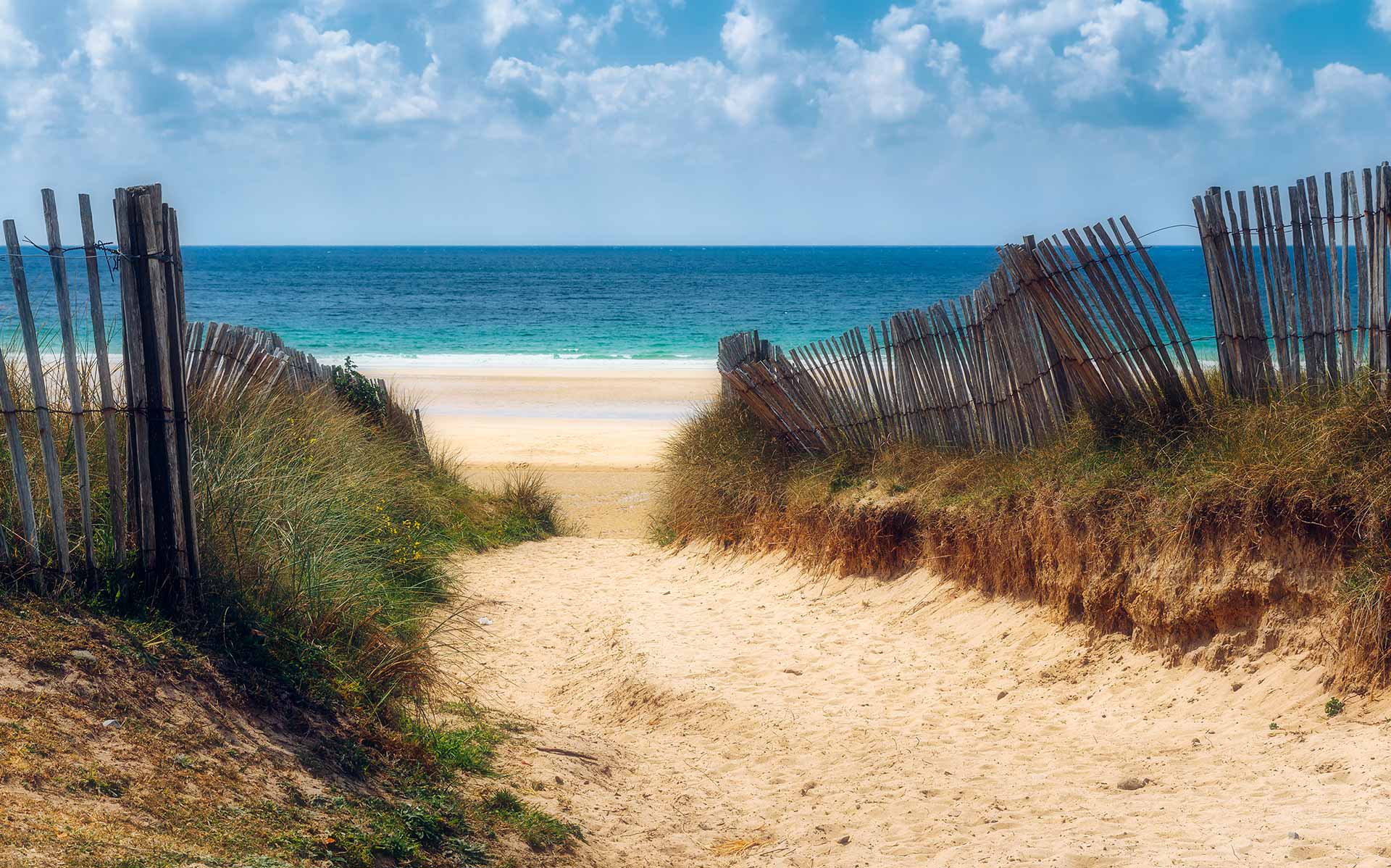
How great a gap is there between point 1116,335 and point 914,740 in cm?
282

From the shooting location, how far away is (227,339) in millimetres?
8141

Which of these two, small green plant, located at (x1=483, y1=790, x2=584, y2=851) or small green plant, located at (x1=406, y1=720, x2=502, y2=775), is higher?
small green plant, located at (x1=406, y1=720, x2=502, y2=775)

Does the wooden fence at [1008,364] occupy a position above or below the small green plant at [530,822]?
above

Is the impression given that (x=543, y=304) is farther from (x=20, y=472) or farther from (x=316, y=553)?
(x=20, y=472)

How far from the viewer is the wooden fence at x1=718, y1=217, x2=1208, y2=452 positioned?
633 centimetres

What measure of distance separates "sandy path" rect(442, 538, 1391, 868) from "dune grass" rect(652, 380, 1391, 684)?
372mm

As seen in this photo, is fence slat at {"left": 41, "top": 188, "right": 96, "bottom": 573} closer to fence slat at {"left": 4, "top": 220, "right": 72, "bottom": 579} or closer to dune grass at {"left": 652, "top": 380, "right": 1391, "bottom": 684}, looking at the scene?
fence slat at {"left": 4, "top": 220, "right": 72, "bottom": 579}

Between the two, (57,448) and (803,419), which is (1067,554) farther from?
(57,448)

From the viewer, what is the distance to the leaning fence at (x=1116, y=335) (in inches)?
219

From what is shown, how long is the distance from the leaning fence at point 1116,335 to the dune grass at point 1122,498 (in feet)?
0.62

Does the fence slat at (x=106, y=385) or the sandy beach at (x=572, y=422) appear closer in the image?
the fence slat at (x=106, y=385)

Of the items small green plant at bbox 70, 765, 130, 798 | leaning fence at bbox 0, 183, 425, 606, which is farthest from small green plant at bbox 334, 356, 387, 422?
small green plant at bbox 70, 765, 130, 798

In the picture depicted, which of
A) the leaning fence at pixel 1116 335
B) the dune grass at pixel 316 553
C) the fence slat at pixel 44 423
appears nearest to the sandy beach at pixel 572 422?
the dune grass at pixel 316 553

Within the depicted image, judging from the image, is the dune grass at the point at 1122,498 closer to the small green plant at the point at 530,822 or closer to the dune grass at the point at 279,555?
the dune grass at the point at 279,555
